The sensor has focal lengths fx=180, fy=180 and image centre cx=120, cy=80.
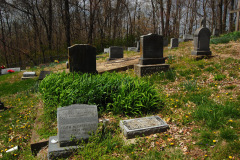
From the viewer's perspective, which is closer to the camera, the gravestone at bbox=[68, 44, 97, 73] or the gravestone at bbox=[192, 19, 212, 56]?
the gravestone at bbox=[68, 44, 97, 73]

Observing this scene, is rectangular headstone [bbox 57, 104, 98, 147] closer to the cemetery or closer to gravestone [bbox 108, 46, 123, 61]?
the cemetery

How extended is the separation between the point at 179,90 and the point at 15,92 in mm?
7484

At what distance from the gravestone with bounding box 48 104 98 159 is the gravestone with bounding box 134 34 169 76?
15.7 feet

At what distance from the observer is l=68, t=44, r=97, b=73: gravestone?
6.97 m

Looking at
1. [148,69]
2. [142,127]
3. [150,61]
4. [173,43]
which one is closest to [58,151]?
[142,127]

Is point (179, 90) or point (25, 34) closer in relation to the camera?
point (179, 90)

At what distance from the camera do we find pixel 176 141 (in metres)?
3.33

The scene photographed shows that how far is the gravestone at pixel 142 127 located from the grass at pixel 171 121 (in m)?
0.12

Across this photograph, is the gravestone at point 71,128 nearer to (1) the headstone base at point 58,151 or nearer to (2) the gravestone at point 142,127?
(1) the headstone base at point 58,151

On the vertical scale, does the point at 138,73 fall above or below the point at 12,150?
above

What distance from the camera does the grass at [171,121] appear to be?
305 centimetres

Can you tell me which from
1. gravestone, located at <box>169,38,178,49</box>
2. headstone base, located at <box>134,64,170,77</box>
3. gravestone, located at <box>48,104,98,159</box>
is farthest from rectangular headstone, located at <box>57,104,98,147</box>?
gravestone, located at <box>169,38,178,49</box>

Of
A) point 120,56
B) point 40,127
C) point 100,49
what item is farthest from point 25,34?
point 40,127

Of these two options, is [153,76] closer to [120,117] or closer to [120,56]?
[120,117]
